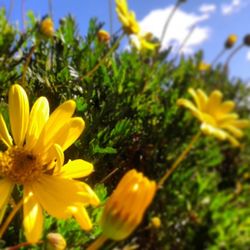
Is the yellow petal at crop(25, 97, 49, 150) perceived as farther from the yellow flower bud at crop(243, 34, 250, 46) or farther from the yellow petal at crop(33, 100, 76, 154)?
the yellow flower bud at crop(243, 34, 250, 46)

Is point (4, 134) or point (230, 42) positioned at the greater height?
point (230, 42)

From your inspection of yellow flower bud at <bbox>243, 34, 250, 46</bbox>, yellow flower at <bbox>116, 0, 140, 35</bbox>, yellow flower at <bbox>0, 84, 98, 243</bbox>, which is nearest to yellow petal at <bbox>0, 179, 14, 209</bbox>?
yellow flower at <bbox>0, 84, 98, 243</bbox>

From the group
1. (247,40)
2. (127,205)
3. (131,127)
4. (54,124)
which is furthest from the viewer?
(247,40)

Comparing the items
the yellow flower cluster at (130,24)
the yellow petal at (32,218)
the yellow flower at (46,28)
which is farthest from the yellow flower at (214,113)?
the yellow petal at (32,218)

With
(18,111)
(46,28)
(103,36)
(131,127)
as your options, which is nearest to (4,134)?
(18,111)

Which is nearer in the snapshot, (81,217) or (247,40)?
(81,217)

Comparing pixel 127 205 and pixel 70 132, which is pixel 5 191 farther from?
pixel 127 205

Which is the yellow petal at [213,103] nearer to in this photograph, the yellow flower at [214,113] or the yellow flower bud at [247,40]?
the yellow flower at [214,113]
